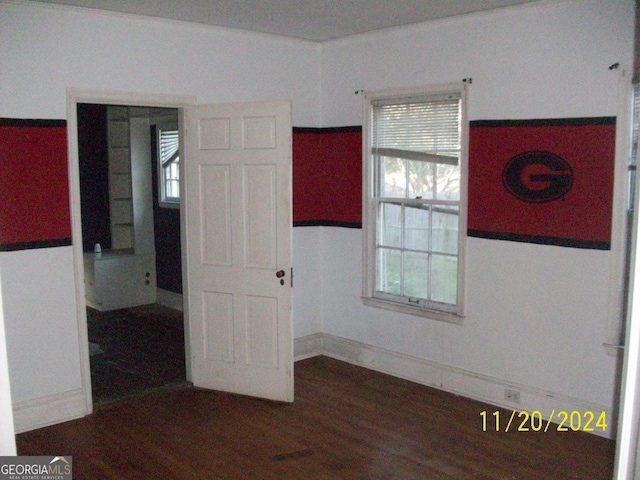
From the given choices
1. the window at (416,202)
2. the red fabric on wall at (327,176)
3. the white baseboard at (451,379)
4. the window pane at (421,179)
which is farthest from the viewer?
the red fabric on wall at (327,176)

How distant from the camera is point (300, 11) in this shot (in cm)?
441

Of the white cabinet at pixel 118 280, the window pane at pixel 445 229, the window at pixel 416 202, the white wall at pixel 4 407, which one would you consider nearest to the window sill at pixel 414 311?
the window at pixel 416 202

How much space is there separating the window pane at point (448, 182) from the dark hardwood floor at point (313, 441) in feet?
5.22

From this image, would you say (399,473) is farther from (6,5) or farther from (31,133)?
(6,5)

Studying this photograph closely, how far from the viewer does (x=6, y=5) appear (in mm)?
3879

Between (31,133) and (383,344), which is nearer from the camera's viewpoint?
(31,133)

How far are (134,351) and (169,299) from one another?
1780 millimetres

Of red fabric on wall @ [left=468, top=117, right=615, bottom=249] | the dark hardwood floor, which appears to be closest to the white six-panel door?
the dark hardwood floor

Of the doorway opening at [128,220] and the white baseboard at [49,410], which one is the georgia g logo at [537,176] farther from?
the doorway opening at [128,220]

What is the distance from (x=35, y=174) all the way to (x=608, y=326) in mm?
3953

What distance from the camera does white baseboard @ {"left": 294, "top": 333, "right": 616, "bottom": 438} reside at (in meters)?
4.20

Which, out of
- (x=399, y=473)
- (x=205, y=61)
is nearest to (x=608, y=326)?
(x=399, y=473)

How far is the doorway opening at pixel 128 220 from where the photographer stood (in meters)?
7.31
